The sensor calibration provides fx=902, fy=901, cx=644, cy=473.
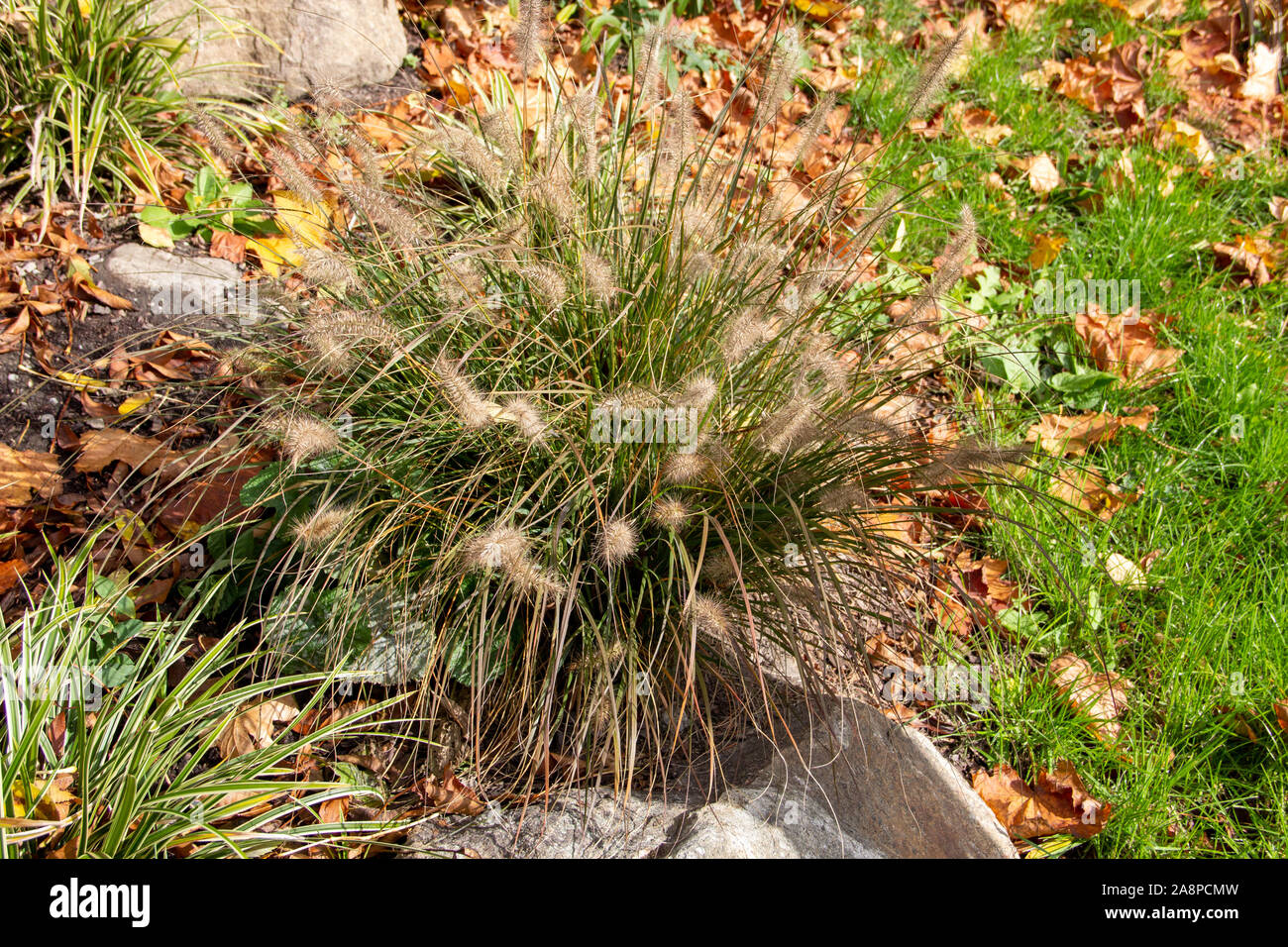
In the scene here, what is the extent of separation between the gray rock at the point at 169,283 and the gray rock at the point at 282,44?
2.62 ft

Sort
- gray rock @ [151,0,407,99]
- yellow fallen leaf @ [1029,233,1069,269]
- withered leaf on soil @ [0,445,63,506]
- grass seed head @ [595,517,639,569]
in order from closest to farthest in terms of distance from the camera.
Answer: grass seed head @ [595,517,639,569], withered leaf on soil @ [0,445,63,506], yellow fallen leaf @ [1029,233,1069,269], gray rock @ [151,0,407,99]

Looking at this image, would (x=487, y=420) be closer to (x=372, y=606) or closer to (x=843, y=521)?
(x=372, y=606)

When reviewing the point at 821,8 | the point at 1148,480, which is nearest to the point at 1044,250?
the point at 1148,480

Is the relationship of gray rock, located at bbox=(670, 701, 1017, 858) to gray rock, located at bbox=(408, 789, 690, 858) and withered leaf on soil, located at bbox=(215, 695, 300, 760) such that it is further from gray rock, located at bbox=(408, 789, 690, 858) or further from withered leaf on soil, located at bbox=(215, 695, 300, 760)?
withered leaf on soil, located at bbox=(215, 695, 300, 760)

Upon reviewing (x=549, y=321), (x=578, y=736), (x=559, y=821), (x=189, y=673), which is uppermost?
(x=549, y=321)

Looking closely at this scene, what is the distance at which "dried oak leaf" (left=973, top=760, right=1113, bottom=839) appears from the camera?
208 centimetres

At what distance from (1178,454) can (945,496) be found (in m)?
0.81

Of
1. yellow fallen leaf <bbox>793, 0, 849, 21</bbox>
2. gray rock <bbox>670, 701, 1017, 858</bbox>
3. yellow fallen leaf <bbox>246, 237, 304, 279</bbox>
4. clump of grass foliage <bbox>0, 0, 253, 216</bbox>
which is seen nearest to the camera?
gray rock <bbox>670, 701, 1017, 858</bbox>

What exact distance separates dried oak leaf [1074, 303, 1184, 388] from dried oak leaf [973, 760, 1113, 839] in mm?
1446

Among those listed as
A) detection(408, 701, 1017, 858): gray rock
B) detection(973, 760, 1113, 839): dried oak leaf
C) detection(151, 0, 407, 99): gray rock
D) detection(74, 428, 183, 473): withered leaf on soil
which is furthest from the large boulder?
detection(973, 760, 1113, 839): dried oak leaf

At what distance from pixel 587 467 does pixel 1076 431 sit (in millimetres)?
1747

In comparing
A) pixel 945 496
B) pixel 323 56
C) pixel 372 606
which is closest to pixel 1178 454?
pixel 945 496

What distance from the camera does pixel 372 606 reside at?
6.86ft

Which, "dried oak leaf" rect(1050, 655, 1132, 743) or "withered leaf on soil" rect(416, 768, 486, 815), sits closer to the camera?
"withered leaf on soil" rect(416, 768, 486, 815)
